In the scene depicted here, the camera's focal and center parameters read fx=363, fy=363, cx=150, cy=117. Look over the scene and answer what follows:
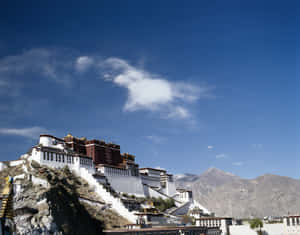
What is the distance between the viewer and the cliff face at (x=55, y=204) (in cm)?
5500

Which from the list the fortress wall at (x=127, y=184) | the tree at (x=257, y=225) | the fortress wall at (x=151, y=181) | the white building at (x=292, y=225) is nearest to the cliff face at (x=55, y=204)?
the fortress wall at (x=127, y=184)

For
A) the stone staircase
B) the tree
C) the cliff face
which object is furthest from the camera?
the tree

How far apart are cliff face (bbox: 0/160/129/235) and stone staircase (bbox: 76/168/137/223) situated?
124 centimetres

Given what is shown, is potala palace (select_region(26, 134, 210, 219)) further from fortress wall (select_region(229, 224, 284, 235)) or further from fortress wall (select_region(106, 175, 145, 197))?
fortress wall (select_region(229, 224, 284, 235))

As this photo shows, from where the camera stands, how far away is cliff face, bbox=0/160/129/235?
55000 millimetres

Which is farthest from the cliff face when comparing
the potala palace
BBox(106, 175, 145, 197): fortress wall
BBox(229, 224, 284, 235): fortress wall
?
BBox(229, 224, 284, 235): fortress wall

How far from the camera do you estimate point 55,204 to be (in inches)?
2314

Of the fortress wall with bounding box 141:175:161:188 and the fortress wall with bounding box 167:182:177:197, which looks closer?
the fortress wall with bounding box 141:175:161:188

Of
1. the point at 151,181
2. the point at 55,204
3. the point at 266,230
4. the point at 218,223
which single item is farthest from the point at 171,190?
the point at 55,204

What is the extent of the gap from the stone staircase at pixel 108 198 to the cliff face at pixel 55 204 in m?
1.24

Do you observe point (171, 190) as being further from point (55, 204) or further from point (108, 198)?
point (55, 204)

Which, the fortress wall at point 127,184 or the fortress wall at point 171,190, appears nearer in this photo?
the fortress wall at point 127,184

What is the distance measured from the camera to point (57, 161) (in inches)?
3150

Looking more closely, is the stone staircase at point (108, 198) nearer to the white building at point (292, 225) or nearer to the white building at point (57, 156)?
the white building at point (57, 156)
